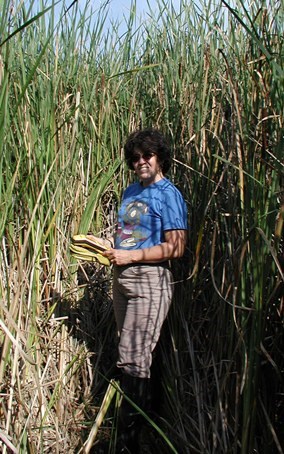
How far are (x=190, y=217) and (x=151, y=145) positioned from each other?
330 mm

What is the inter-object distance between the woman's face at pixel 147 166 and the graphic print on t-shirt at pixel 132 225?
95 mm

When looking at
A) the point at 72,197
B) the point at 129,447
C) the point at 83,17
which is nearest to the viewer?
the point at 129,447

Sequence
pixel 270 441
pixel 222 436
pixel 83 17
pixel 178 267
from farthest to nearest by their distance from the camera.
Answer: pixel 83 17 < pixel 178 267 < pixel 222 436 < pixel 270 441

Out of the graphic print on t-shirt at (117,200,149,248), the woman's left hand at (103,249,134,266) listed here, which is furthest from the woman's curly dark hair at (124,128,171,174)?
the woman's left hand at (103,249,134,266)

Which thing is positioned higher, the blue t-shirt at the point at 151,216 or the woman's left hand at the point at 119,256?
the blue t-shirt at the point at 151,216

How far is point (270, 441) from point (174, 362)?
63 cm

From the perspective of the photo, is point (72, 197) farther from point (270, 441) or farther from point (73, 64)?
point (270, 441)

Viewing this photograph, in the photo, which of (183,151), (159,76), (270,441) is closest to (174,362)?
(270,441)

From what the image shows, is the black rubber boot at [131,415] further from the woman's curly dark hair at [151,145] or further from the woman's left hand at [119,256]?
the woman's curly dark hair at [151,145]

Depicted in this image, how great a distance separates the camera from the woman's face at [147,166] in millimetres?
2215

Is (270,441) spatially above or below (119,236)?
below

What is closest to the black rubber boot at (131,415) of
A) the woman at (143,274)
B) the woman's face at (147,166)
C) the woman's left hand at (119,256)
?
the woman at (143,274)

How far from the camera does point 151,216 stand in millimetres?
2186

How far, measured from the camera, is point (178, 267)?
2.39m
